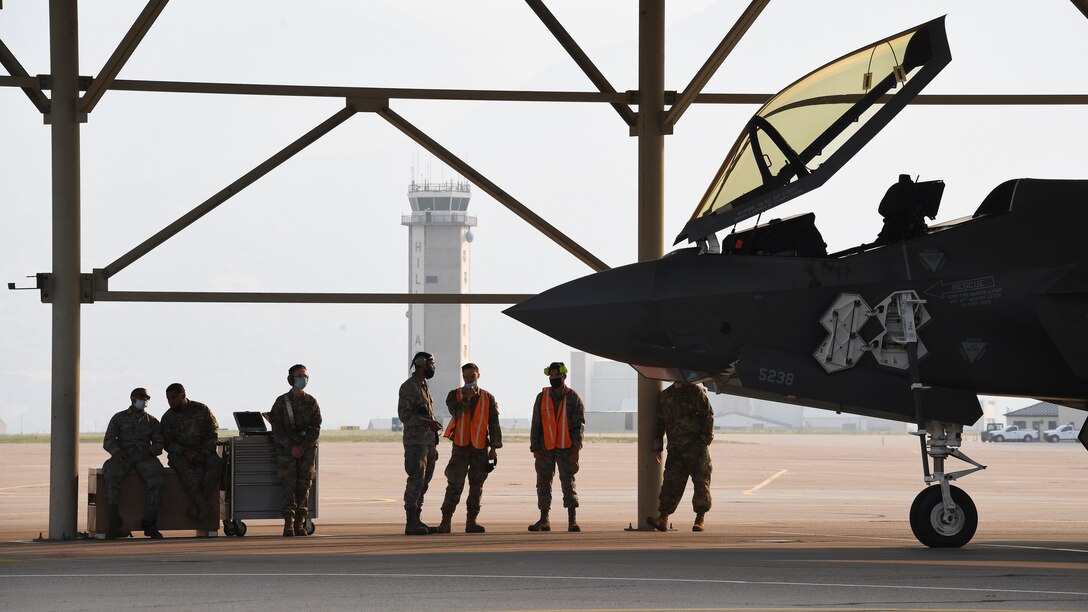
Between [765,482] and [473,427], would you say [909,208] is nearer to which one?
[473,427]

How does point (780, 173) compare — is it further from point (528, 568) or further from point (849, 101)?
point (528, 568)

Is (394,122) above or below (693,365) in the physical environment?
above

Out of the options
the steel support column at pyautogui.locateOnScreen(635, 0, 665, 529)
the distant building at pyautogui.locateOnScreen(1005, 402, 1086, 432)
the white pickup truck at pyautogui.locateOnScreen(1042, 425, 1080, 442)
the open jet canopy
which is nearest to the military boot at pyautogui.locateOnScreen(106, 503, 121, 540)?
the steel support column at pyautogui.locateOnScreen(635, 0, 665, 529)

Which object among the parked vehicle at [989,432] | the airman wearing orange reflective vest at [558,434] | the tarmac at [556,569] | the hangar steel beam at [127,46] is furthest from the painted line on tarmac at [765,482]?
the parked vehicle at [989,432]

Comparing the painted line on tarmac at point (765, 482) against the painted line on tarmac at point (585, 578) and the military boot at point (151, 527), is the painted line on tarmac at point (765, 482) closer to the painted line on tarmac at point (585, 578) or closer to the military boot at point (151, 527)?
the military boot at point (151, 527)

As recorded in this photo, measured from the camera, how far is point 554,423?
13711mm

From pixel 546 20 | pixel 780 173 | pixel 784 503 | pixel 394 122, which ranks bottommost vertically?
pixel 784 503

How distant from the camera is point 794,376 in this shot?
30.7 ft

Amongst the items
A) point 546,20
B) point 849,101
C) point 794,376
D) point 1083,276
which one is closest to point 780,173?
point 849,101

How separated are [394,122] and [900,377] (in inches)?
265

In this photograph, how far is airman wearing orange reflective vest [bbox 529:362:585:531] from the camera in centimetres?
1369

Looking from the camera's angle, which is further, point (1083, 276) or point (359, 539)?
point (359, 539)

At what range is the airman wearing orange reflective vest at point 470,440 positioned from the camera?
13.5m

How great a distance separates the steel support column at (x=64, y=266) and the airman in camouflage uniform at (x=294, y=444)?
2.19 metres
